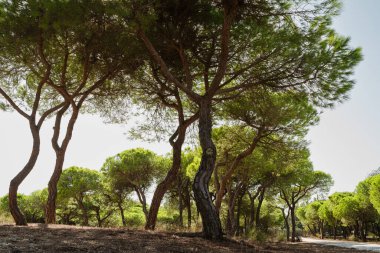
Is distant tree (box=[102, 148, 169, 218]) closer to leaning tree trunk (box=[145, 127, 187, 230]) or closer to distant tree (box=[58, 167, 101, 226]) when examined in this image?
distant tree (box=[58, 167, 101, 226])

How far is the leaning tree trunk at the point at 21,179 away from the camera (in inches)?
371

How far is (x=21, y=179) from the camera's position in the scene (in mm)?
9586

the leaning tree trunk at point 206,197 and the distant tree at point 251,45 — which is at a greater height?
the distant tree at point 251,45

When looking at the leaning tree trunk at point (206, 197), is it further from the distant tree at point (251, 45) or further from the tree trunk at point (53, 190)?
the tree trunk at point (53, 190)

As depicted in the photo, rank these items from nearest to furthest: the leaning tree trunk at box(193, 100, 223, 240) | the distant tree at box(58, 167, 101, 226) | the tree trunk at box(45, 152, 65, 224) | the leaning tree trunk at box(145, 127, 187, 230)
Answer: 1. the leaning tree trunk at box(193, 100, 223, 240)
2. the leaning tree trunk at box(145, 127, 187, 230)
3. the tree trunk at box(45, 152, 65, 224)
4. the distant tree at box(58, 167, 101, 226)

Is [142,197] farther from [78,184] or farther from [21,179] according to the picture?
[21,179]

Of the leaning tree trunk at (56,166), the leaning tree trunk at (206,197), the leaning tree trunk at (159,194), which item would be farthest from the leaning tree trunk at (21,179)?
the leaning tree trunk at (206,197)

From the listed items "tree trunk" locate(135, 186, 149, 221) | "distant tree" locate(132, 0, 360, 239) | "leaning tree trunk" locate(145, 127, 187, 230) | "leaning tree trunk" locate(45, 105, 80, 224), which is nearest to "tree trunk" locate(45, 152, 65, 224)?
"leaning tree trunk" locate(45, 105, 80, 224)

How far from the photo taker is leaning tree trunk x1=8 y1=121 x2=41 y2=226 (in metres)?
9.41

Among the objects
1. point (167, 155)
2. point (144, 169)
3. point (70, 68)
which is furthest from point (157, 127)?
point (167, 155)

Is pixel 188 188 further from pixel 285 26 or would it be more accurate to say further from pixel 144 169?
pixel 285 26

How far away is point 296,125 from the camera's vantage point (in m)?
14.1

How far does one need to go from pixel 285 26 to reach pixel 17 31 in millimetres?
7342

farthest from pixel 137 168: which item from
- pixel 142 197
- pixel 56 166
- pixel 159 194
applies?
pixel 159 194
